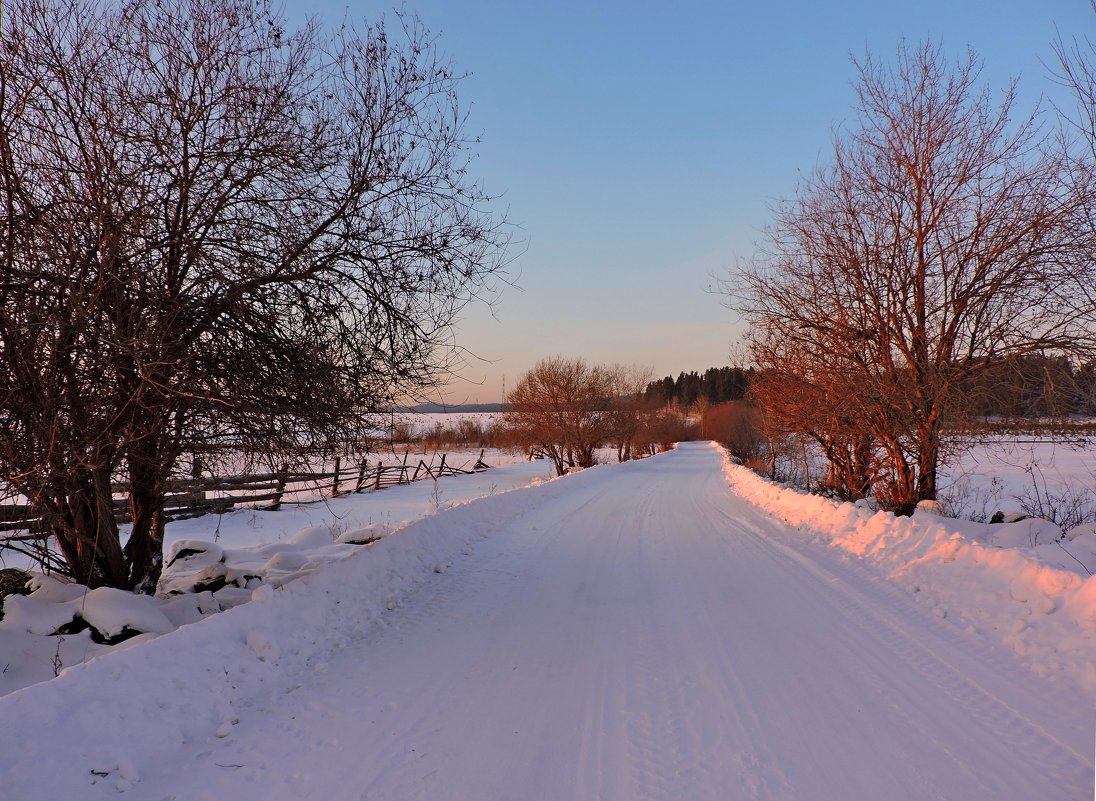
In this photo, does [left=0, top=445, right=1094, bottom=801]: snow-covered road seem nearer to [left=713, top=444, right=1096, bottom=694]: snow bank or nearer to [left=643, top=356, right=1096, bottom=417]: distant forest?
[left=713, top=444, right=1096, bottom=694]: snow bank

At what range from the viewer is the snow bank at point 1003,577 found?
193 inches

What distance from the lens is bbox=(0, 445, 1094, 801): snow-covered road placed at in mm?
3270

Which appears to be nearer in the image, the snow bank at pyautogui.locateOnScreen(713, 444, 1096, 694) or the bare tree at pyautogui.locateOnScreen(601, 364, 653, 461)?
the snow bank at pyautogui.locateOnScreen(713, 444, 1096, 694)

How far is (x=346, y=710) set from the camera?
166 inches

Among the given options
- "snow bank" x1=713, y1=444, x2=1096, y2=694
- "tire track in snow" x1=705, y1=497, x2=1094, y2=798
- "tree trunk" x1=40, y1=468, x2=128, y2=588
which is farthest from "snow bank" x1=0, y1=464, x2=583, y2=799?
"snow bank" x1=713, y1=444, x2=1096, y2=694

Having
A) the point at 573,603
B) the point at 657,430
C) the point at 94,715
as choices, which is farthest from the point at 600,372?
the point at 94,715

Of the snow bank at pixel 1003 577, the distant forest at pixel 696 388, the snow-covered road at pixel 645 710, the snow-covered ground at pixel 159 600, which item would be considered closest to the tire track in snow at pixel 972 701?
the snow-covered road at pixel 645 710

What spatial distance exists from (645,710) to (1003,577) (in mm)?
4505

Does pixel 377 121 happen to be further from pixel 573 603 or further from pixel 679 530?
pixel 679 530

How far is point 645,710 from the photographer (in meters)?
4.10

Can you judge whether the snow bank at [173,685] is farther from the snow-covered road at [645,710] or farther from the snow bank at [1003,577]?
the snow bank at [1003,577]

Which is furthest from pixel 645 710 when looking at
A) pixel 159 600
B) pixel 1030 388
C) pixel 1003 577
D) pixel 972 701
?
pixel 1030 388

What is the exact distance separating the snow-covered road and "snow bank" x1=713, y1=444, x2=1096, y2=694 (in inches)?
11.3

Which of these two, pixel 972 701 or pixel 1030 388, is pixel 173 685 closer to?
pixel 972 701
